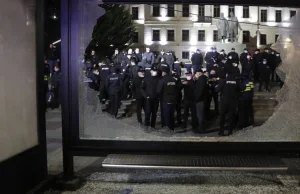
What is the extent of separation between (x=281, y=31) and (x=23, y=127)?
4728 millimetres

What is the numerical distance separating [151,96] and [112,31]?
1399cm

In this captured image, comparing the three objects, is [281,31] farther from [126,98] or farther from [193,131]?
[126,98]

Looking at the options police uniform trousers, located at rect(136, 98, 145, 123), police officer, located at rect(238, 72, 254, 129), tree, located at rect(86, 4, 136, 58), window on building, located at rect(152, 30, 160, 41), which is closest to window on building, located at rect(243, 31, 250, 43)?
window on building, located at rect(152, 30, 160, 41)

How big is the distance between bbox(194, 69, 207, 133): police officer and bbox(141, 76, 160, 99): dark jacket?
1216mm

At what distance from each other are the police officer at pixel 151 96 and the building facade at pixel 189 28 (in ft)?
87.1

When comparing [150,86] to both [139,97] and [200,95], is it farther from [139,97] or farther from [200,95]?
[200,95]

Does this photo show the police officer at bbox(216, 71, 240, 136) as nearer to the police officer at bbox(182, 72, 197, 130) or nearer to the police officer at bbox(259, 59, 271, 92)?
the police officer at bbox(182, 72, 197, 130)

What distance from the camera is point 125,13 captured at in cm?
2711

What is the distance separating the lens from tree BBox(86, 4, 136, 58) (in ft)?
80.9

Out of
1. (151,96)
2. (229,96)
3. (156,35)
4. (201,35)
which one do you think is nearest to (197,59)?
(151,96)

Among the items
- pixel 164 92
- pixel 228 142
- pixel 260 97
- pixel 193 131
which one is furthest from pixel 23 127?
pixel 260 97

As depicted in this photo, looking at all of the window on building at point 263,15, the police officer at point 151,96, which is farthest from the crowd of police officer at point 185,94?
the window on building at point 263,15

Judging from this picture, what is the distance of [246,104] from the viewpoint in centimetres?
1212

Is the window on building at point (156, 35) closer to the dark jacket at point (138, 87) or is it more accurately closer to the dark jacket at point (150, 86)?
the dark jacket at point (138, 87)
